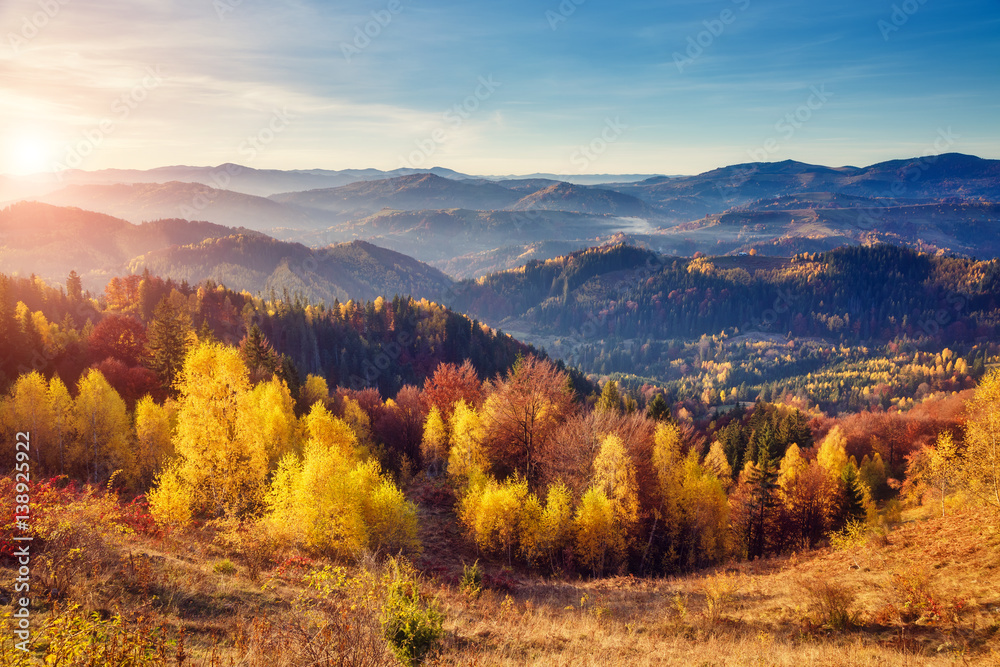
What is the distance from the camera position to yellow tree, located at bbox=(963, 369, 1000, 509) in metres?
33.0

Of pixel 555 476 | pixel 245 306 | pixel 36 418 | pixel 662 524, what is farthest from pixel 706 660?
pixel 245 306

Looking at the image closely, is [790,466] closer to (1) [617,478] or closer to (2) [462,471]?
(1) [617,478]

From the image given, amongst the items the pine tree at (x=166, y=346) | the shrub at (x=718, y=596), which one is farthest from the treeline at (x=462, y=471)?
the shrub at (x=718, y=596)

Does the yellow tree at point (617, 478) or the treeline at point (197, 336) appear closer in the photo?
the yellow tree at point (617, 478)

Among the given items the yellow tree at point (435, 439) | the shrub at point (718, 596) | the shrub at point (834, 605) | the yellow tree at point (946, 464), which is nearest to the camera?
the shrub at point (834, 605)

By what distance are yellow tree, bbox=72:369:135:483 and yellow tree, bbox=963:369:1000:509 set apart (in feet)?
233

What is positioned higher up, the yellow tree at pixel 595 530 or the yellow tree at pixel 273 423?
the yellow tree at pixel 273 423

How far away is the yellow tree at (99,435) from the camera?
47.8 meters

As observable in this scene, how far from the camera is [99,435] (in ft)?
160

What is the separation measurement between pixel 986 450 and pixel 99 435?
7617 centimetres

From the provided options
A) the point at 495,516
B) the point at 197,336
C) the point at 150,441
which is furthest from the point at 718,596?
the point at 197,336

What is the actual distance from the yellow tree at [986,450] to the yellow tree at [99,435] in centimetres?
7092

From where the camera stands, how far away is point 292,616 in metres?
18.6

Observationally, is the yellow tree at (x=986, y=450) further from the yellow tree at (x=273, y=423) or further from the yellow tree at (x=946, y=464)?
the yellow tree at (x=273, y=423)
